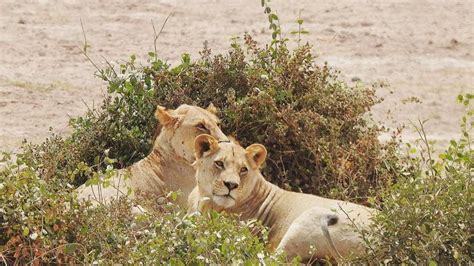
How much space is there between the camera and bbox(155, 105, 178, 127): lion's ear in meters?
10.7

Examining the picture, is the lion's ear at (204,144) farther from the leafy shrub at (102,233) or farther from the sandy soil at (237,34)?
the sandy soil at (237,34)

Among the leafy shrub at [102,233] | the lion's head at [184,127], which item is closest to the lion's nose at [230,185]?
the leafy shrub at [102,233]

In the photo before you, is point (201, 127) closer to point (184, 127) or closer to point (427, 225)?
point (184, 127)

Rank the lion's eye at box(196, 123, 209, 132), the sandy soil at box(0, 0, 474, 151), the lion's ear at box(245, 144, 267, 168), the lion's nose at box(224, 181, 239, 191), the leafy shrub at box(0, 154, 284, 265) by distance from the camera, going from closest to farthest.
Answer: the leafy shrub at box(0, 154, 284, 265) < the lion's nose at box(224, 181, 239, 191) < the lion's ear at box(245, 144, 267, 168) < the lion's eye at box(196, 123, 209, 132) < the sandy soil at box(0, 0, 474, 151)

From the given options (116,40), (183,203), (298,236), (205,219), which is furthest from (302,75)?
(116,40)

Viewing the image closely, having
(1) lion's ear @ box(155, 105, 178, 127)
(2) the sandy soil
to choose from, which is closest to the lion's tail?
(1) lion's ear @ box(155, 105, 178, 127)

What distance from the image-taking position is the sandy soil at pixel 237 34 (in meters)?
16.3

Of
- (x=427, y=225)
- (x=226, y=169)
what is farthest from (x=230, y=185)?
(x=427, y=225)

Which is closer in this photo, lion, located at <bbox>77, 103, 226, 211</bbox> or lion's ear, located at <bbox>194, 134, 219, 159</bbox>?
lion's ear, located at <bbox>194, 134, 219, 159</bbox>

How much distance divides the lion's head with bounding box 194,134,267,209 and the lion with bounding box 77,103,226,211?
24.9 inches

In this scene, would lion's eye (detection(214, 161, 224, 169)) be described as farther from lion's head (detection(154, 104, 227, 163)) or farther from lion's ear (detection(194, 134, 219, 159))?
lion's head (detection(154, 104, 227, 163))

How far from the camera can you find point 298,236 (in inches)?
372


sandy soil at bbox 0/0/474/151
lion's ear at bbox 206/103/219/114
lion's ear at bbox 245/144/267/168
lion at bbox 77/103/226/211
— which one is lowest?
sandy soil at bbox 0/0/474/151

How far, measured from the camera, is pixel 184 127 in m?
10.7
